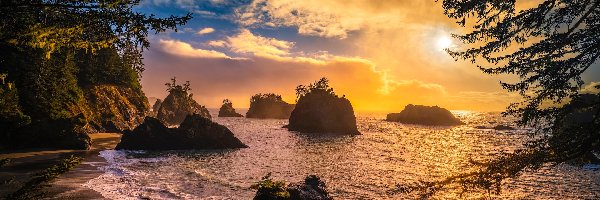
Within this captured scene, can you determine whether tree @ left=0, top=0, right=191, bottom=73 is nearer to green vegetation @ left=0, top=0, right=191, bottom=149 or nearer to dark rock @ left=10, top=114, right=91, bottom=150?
green vegetation @ left=0, top=0, right=191, bottom=149

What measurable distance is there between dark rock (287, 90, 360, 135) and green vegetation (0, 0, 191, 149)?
3827cm

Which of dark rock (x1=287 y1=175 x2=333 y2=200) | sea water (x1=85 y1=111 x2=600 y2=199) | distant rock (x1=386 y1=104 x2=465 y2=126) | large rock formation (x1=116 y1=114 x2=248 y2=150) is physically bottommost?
sea water (x1=85 y1=111 x2=600 y2=199)

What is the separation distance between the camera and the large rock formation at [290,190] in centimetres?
1538

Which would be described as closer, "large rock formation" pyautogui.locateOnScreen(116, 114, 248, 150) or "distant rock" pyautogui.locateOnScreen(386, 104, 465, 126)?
"large rock formation" pyautogui.locateOnScreen(116, 114, 248, 150)

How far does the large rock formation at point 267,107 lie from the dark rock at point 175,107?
54.1 metres

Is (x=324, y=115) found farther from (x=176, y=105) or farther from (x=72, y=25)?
(x=72, y=25)

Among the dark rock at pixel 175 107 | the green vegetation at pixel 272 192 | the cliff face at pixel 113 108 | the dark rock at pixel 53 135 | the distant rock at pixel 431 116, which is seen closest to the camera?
the green vegetation at pixel 272 192

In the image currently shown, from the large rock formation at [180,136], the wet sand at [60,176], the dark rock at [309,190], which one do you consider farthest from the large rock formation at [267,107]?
the dark rock at [309,190]

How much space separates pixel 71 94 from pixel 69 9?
50.5m

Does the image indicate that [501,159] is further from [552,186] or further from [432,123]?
[432,123]

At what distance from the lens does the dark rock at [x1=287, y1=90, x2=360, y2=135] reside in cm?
8862

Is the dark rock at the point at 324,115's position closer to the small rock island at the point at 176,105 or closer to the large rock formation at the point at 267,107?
the small rock island at the point at 176,105

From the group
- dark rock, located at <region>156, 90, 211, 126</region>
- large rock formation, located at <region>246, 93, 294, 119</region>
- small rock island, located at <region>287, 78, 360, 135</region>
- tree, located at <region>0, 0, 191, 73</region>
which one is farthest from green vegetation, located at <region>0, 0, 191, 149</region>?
large rock formation, located at <region>246, 93, 294, 119</region>

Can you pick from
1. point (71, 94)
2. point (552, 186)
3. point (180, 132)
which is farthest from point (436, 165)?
point (71, 94)
